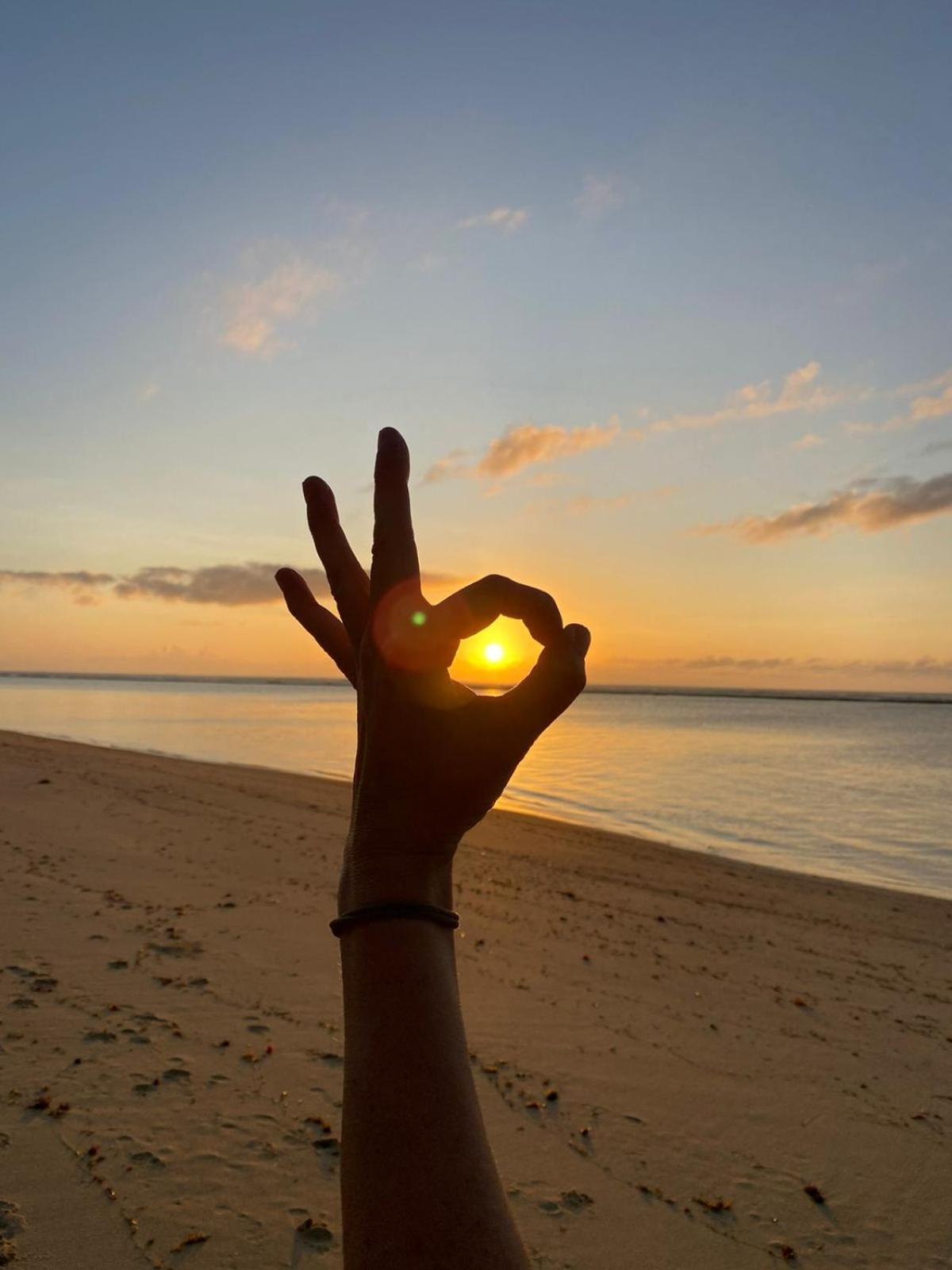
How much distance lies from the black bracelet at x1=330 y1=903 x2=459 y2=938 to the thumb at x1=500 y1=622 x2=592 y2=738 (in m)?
0.32

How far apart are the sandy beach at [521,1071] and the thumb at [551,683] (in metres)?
2.58

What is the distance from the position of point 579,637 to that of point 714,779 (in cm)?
2703

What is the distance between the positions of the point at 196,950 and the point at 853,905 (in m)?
8.30

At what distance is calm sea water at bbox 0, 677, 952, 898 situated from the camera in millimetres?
16125

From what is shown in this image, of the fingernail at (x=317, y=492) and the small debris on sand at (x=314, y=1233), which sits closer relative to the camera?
the fingernail at (x=317, y=492)

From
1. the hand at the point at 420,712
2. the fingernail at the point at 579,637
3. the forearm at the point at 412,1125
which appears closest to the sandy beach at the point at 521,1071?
the forearm at the point at 412,1125

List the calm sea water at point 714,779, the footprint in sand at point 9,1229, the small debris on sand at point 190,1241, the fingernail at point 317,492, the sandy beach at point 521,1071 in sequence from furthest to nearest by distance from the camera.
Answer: the calm sea water at point 714,779
the sandy beach at point 521,1071
the small debris on sand at point 190,1241
the footprint in sand at point 9,1229
the fingernail at point 317,492

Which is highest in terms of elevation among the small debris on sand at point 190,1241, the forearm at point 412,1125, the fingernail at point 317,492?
the fingernail at point 317,492

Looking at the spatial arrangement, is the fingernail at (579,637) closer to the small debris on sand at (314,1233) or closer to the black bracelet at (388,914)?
the black bracelet at (388,914)

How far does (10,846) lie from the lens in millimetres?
9352

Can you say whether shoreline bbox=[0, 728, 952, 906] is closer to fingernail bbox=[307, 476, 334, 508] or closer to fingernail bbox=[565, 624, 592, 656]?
fingernail bbox=[565, 624, 592, 656]

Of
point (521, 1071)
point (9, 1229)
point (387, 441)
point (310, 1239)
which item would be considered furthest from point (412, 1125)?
point (521, 1071)

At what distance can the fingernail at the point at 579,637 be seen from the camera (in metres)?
1.49

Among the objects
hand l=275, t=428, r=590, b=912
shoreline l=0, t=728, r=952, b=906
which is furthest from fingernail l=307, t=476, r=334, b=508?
shoreline l=0, t=728, r=952, b=906
